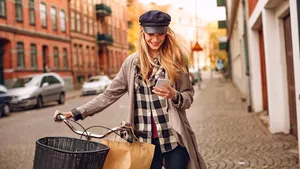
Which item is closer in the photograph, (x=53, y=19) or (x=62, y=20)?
(x=53, y=19)

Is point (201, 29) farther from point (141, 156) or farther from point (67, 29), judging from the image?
point (141, 156)

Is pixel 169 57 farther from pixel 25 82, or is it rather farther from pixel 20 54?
pixel 20 54

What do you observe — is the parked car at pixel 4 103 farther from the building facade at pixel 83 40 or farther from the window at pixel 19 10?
the building facade at pixel 83 40

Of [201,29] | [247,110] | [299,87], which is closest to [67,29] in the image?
[247,110]

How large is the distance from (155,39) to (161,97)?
38 cm

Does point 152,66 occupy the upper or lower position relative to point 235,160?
upper

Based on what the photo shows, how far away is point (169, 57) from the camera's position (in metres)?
2.93

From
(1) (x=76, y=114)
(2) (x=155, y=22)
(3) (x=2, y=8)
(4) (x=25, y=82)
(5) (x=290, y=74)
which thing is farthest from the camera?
(3) (x=2, y=8)

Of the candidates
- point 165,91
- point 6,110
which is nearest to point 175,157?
point 165,91

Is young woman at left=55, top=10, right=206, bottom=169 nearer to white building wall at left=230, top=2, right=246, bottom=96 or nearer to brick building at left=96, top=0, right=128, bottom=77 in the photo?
white building wall at left=230, top=2, right=246, bottom=96

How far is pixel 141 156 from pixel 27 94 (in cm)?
1652

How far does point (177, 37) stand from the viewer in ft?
10.0

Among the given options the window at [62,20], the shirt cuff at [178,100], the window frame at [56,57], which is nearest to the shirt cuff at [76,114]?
the shirt cuff at [178,100]

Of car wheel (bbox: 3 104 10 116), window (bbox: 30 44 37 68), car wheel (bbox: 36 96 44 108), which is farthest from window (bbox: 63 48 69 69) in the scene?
car wheel (bbox: 3 104 10 116)
